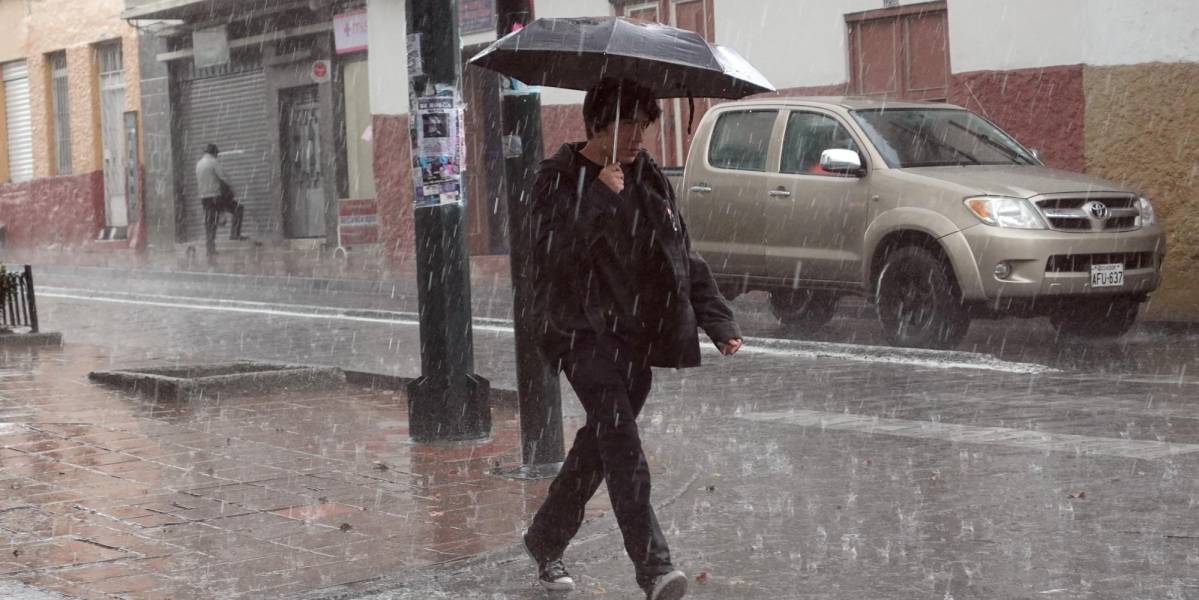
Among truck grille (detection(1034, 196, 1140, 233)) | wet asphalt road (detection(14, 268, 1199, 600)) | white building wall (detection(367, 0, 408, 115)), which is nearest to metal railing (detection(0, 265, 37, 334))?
wet asphalt road (detection(14, 268, 1199, 600))

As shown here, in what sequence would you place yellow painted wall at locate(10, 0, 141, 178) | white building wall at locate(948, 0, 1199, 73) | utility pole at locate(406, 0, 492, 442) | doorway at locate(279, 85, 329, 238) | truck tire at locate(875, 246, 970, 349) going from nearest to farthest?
utility pole at locate(406, 0, 492, 442), truck tire at locate(875, 246, 970, 349), white building wall at locate(948, 0, 1199, 73), doorway at locate(279, 85, 329, 238), yellow painted wall at locate(10, 0, 141, 178)

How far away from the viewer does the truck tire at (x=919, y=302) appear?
40.2ft

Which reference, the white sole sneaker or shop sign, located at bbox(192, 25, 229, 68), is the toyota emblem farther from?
Answer: shop sign, located at bbox(192, 25, 229, 68)

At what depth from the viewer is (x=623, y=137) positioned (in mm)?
5117

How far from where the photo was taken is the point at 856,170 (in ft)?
42.2

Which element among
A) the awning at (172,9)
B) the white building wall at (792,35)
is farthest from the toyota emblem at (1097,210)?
the awning at (172,9)

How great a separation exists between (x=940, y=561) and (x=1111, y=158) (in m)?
11.1

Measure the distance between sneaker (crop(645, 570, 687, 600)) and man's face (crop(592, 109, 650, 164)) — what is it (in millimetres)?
1219

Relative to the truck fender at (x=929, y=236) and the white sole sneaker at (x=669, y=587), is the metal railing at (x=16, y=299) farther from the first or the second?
the white sole sneaker at (x=669, y=587)

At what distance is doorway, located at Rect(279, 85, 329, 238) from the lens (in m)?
28.3

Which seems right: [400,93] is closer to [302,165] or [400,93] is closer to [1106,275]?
[302,165]

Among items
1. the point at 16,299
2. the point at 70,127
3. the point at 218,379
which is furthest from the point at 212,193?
the point at 218,379

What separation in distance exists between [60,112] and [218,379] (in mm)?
26036

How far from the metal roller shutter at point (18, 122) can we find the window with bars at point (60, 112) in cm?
87
